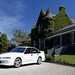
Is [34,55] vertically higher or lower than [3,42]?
lower

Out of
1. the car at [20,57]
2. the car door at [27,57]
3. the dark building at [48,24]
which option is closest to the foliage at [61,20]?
the dark building at [48,24]

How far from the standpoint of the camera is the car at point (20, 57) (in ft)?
53.1

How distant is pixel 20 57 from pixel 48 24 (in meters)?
24.1

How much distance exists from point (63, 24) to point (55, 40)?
4538 mm

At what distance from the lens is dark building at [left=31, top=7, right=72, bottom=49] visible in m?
40.7

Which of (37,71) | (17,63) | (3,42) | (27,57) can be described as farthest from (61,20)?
(37,71)

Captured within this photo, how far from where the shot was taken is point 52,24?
40.6m

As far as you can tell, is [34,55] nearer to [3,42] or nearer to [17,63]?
[17,63]

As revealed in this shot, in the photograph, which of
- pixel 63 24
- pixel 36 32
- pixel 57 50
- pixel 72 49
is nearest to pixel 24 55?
pixel 57 50

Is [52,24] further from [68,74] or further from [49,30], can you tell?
[68,74]

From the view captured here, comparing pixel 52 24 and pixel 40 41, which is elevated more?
pixel 52 24

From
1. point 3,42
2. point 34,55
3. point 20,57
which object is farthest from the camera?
point 3,42

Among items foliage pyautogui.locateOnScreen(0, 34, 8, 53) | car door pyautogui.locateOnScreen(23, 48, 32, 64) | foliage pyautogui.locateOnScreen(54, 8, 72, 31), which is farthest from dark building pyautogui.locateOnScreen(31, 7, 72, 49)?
car door pyautogui.locateOnScreen(23, 48, 32, 64)

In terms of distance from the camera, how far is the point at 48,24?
40.5 meters
